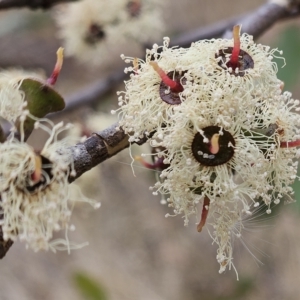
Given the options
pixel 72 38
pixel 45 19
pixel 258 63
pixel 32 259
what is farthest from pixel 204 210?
pixel 32 259

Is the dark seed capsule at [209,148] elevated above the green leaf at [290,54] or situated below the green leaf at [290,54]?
above

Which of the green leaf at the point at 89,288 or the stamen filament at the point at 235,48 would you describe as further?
the green leaf at the point at 89,288

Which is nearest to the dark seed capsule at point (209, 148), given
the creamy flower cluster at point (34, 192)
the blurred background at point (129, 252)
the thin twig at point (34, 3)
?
the creamy flower cluster at point (34, 192)

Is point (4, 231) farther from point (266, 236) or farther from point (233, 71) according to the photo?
point (266, 236)

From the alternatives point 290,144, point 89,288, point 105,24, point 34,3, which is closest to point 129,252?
point 89,288

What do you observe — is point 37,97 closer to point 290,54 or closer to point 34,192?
point 34,192

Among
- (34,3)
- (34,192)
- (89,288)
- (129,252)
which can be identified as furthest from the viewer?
(129,252)

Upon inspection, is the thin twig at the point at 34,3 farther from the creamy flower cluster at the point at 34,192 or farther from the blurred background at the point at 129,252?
the blurred background at the point at 129,252

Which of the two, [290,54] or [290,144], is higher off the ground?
[290,144]
